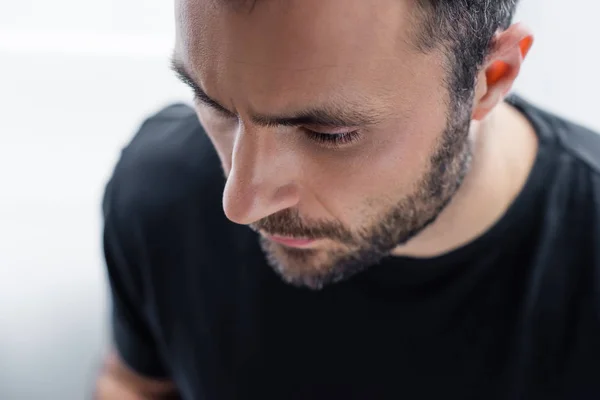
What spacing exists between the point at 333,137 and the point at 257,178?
7 centimetres

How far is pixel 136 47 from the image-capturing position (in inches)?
46.9

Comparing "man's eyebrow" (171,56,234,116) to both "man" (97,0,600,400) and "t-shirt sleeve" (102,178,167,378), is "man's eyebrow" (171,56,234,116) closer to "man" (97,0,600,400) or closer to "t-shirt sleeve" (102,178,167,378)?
"man" (97,0,600,400)

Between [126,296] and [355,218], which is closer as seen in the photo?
[355,218]

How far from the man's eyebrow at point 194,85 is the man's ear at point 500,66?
246mm

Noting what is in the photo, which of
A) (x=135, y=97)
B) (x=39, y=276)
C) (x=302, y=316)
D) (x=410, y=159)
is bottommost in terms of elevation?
(x=39, y=276)

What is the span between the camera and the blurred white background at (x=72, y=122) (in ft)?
3.62

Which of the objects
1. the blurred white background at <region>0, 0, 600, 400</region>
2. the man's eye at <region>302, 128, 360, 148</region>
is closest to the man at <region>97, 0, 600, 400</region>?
the man's eye at <region>302, 128, 360, 148</region>

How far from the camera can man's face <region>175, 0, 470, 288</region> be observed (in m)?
0.53

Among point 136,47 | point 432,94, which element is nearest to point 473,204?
point 432,94

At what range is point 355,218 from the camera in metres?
0.68

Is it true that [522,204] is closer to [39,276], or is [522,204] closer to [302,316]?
[302,316]

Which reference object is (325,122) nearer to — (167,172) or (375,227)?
(375,227)

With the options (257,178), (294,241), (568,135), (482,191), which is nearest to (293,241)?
(294,241)

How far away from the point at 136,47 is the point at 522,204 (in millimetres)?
728
